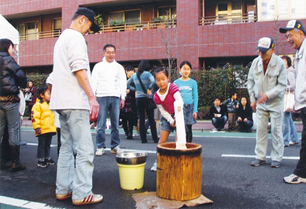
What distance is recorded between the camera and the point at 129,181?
4066mm

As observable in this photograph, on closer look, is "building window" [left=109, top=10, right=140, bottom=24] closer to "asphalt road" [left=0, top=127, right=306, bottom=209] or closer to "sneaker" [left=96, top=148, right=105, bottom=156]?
"sneaker" [left=96, top=148, right=105, bottom=156]

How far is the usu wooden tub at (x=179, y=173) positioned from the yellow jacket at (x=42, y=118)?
2770 mm

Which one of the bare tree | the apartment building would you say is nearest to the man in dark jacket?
the apartment building

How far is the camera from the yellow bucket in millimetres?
4007

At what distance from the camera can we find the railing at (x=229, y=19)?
63.9 feet

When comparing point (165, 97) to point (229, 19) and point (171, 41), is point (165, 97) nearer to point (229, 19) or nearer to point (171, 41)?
point (171, 41)

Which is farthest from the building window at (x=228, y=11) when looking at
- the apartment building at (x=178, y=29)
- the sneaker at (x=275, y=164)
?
the sneaker at (x=275, y=164)

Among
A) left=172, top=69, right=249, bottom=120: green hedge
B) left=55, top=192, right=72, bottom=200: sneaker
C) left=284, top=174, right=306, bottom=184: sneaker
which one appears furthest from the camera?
left=172, top=69, right=249, bottom=120: green hedge

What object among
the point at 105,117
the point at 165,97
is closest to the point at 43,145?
the point at 105,117

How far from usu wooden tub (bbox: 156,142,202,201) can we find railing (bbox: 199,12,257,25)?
57.5ft

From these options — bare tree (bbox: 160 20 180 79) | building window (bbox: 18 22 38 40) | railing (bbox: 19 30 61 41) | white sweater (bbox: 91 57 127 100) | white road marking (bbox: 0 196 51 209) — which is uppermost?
building window (bbox: 18 22 38 40)

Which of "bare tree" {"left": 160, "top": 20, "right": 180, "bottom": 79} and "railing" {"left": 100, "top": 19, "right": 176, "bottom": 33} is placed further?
"railing" {"left": 100, "top": 19, "right": 176, "bottom": 33}

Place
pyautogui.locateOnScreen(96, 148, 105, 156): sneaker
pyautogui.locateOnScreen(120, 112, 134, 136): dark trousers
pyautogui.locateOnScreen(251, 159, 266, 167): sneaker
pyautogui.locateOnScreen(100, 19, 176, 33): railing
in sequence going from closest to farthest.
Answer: pyautogui.locateOnScreen(251, 159, 266, 167): sneaker → pyautogui.locateOnScreen(96, 148, 105, 156): sneaker → pyautogui.locateOnScreen(120, 112, 134, 136): dark trousers → pyautogui.locateOnScreen(100, 19, 176, 33): railing

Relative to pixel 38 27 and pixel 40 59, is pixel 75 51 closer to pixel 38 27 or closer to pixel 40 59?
pixel 40 59
